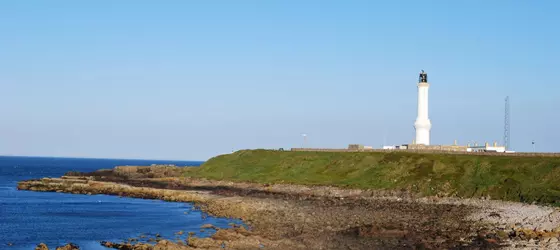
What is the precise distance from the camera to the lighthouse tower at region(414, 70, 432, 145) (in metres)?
102

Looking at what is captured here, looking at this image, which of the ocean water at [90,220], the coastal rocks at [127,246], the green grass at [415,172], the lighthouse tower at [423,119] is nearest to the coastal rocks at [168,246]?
the coastal rocks at [127,246]

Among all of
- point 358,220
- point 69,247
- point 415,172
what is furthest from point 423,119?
point 69,247

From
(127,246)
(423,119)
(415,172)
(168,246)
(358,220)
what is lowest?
(127,246)

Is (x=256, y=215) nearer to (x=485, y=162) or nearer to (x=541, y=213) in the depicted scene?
(x=541, y=213)

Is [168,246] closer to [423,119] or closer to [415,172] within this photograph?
[415,172]

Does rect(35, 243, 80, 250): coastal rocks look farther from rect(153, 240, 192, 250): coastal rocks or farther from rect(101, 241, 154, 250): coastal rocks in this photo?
rect(153, 240, 192, 250): coastal rocks

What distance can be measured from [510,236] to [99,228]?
3321 cm

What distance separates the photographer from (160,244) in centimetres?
4012

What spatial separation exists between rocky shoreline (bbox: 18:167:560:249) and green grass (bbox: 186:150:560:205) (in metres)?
3.33

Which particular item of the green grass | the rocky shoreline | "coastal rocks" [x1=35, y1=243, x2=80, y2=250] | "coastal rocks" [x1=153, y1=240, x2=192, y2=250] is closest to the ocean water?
"coastal rocks" [x1=35, y1=243, x2=80, y2=250]

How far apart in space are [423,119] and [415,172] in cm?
2501

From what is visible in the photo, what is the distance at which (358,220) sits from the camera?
171 ft

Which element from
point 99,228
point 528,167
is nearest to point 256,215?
point 99,228

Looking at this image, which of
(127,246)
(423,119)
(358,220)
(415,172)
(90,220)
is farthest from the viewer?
(423,119)
